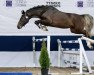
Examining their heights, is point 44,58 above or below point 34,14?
below

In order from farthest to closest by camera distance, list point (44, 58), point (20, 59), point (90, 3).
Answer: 1. point (20, 59)
2. point (90, 3)
3. point (44, 58)

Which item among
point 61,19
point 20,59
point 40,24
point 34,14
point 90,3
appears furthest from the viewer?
point 20,59

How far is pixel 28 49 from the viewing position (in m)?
11.4

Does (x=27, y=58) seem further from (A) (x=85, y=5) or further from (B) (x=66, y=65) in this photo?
(A) (x=85, y=5)

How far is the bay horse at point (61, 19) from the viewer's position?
907cm

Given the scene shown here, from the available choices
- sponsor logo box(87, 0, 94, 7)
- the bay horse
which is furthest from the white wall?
the bay horse

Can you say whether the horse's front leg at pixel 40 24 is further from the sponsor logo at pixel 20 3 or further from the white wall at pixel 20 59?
the white wall at pixel 20 59

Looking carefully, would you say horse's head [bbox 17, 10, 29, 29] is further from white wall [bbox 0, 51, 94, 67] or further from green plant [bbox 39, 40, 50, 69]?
white wall [bbox 0, 51, 94, 67]

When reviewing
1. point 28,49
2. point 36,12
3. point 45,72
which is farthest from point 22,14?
point 28,49

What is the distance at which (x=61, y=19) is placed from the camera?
9188 millimetres

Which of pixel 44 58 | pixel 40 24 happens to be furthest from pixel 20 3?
pixel 44 58

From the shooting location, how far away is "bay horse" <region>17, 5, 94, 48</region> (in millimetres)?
9070

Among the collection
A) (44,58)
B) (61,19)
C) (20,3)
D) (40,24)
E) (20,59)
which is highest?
(20,3)

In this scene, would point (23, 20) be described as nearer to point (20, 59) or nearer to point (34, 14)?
point (34, 14)
